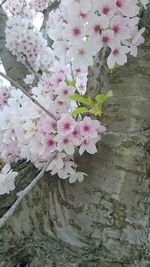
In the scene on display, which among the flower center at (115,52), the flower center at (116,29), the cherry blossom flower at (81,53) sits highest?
the flower center at (116,29)

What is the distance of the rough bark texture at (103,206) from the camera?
48.6 inches

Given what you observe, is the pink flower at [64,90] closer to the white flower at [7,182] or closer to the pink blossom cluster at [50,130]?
the pink blossom cluster at [50,130]

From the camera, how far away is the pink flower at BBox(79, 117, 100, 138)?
1.23 m

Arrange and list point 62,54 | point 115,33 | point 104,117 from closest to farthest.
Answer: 1. point 115,33
2. point 62,54
3. point 104,117

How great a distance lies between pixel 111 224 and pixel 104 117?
0.36 metres

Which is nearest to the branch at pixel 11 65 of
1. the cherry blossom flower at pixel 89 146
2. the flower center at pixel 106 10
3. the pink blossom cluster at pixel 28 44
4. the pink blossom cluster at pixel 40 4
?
the pink blossom cluster at pixel 28 44

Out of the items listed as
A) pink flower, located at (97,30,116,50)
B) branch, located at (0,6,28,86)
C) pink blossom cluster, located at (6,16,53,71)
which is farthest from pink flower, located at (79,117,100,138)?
pink blossom cluster, located at (6,16,53,71)

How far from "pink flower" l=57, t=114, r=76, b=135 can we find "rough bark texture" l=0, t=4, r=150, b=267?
0.18 m

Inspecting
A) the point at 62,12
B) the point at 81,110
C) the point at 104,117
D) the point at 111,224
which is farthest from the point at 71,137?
the point at 62,12

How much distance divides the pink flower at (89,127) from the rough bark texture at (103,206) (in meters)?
0.11

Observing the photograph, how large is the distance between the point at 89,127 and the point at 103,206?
265 millimetres

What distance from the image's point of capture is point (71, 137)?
4.03 ft

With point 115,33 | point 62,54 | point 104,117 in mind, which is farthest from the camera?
point 104,117

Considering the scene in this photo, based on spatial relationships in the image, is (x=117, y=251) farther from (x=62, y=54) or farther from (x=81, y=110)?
(x=62, y=54)
